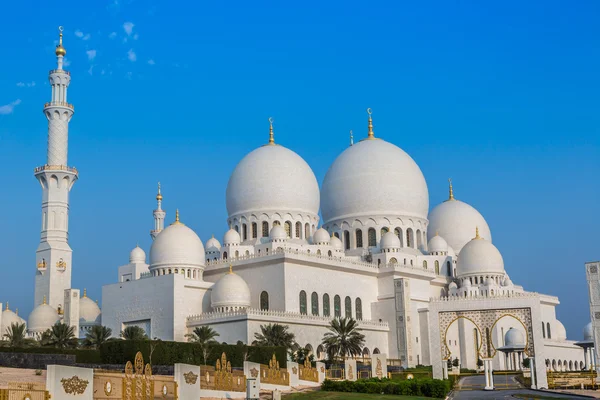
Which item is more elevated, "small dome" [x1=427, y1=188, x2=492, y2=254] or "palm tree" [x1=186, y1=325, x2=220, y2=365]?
"small dome" [x1=427, y1=188, x2=492, y2=254]

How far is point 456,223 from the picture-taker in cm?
6050

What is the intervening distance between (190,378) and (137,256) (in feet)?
137

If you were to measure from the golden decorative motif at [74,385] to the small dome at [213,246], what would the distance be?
40.4 meters

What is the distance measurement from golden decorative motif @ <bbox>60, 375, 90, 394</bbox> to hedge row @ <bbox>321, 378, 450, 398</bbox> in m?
14.1

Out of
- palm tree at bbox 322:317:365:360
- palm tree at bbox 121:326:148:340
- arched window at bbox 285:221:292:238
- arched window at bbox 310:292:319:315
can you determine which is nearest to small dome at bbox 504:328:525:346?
palm tree at bbox 322:317:365:360

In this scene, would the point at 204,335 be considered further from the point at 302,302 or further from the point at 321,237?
the point at 321,237

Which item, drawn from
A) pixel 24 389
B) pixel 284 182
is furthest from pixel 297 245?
pixel 24 389

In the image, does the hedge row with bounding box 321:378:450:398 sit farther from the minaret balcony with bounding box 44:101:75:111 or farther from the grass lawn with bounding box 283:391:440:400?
the minaret balcony with bounding box 44:101:75:111

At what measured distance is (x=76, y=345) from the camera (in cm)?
4144

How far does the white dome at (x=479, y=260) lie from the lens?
173 feet

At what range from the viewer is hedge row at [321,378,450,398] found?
2545cm

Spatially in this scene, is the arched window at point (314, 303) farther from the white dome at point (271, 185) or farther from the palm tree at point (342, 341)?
the white dome at point (271, 185)

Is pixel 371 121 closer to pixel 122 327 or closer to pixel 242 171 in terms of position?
pixel 242 171

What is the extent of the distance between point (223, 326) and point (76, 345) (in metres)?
7.56
